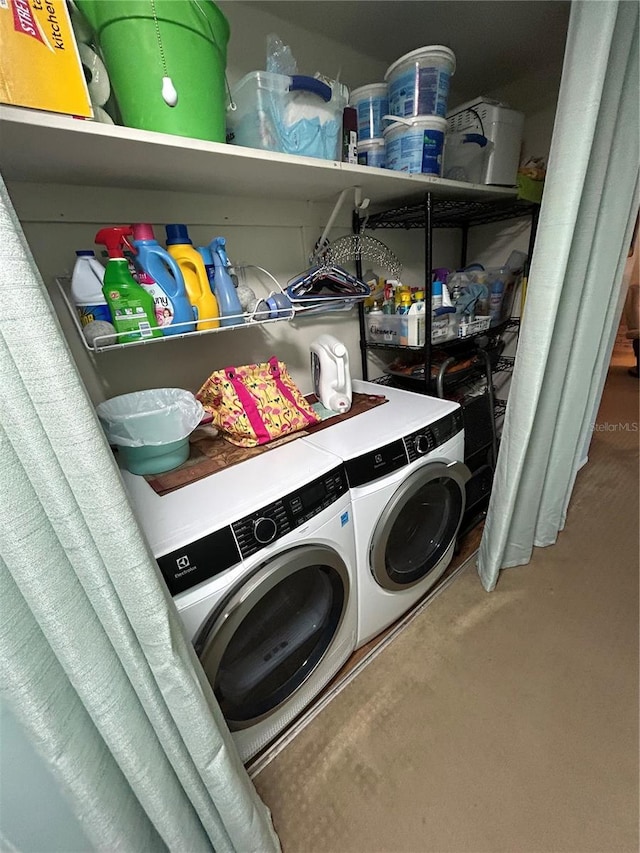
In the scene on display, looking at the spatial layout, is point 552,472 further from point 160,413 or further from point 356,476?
point 160,413

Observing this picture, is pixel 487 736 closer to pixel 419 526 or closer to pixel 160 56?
pixel 419 526

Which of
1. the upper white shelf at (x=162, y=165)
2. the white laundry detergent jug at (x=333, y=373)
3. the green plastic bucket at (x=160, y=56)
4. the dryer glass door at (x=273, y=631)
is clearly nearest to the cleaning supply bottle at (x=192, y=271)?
the upper white shelf at (x=162, y=165)

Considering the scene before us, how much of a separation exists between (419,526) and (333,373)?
0.73m

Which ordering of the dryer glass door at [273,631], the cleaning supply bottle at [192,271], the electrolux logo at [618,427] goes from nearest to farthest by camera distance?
1. the dryer glass door at [273,631]
2. the cleaning supply bottle at [192,271]
3. the electrolux logo at [618,427]

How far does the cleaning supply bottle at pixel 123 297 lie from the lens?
0.87 meters

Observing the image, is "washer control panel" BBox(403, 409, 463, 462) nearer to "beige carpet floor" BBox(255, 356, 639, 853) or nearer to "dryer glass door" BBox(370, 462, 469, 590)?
"dryer glass door" BBox(370, 462, 469, 590)

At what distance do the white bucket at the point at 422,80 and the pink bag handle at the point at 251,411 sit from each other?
1098mm

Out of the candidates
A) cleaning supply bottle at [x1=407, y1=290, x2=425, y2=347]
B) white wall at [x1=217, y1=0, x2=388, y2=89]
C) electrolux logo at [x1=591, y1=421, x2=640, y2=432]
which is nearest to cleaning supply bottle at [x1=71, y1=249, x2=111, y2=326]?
white wall at [x1=217, y1=0, x2=388, y2=89]

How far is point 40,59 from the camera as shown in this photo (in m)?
0.59

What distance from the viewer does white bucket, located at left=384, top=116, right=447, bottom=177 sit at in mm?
1168

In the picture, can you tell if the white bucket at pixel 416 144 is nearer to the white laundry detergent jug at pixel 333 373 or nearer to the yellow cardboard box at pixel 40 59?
the white laundry detergent jug at pixel 333 373

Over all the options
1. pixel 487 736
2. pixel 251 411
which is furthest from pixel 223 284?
pixel 487 736

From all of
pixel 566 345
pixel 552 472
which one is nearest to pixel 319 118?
pixel 566 345

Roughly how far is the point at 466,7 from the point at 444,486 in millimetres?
1750
